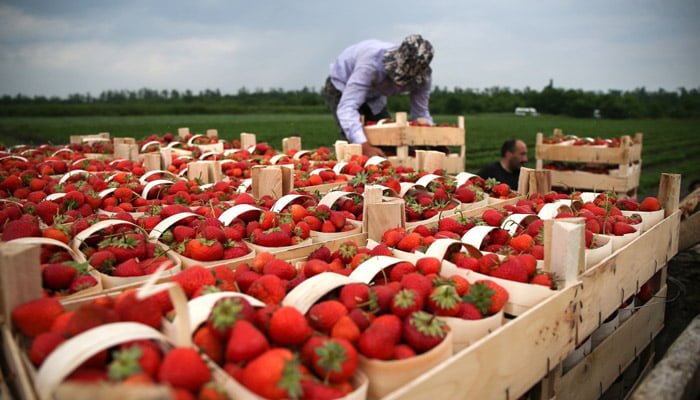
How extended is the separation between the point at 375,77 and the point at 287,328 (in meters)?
5.45

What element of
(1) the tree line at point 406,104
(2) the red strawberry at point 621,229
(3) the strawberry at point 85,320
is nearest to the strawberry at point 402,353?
(3) the strawberry at point 85,320

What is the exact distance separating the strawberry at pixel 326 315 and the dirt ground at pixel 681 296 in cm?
277

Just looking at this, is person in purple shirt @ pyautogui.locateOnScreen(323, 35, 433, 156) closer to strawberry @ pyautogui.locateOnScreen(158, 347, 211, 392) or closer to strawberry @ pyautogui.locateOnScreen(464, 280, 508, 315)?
strawberry @ pyautogui.locateOnScreen(464, 280, 508, 315)

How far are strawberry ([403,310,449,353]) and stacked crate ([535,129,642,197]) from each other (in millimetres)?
5603

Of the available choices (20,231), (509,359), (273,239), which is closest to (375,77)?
(273,239)

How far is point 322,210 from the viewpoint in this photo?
2664 millimetres

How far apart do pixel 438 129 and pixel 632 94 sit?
5024 centimetres

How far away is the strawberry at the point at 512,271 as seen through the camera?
75.6 inches

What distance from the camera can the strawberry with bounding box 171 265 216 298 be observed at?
5.56 feet

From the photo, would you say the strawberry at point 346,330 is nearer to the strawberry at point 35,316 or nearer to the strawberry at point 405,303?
the strawberry at point 405,303

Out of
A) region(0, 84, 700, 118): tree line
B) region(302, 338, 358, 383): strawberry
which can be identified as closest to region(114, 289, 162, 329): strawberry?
region(302, 338, 358, 383): strawberry

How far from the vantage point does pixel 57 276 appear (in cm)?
177

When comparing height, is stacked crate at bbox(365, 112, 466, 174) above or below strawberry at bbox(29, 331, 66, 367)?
above

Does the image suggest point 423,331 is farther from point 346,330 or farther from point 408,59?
point 408,59
